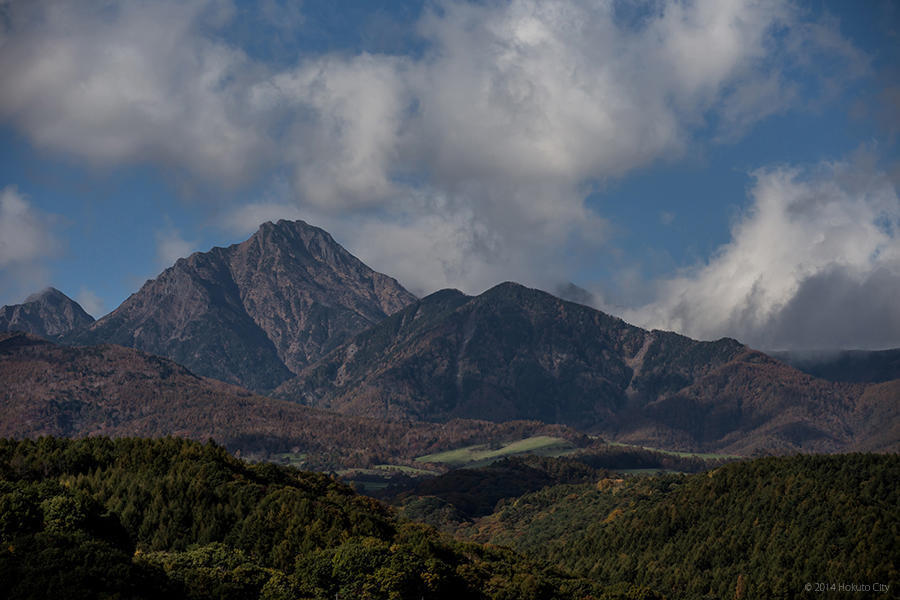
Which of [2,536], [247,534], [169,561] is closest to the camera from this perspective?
[2,536]

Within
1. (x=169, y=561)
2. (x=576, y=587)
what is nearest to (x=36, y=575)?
(x=169, y=561)

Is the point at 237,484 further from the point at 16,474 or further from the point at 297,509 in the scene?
the point at 16,474

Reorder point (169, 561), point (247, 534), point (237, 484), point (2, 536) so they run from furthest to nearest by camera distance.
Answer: point (237, 484) < point (247, 534) < point (169, 561) < point (2, 536)

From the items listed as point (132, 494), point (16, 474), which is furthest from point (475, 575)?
point (16, 474)

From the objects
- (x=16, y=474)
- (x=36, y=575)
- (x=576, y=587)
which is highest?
(x=16, y=474)

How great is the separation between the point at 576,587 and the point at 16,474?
12340cm

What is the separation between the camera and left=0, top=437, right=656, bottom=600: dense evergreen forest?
3826 inches

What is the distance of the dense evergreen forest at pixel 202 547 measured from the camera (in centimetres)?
9719

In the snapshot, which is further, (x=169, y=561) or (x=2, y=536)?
(x=169, y=561)

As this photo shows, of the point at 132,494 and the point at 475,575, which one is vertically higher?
the point at 132,494

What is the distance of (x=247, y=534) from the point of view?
163 meters

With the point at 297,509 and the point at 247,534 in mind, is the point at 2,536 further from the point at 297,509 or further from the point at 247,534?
the point at 297,509

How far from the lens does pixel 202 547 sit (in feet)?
468

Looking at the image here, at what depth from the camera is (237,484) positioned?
636 feet
